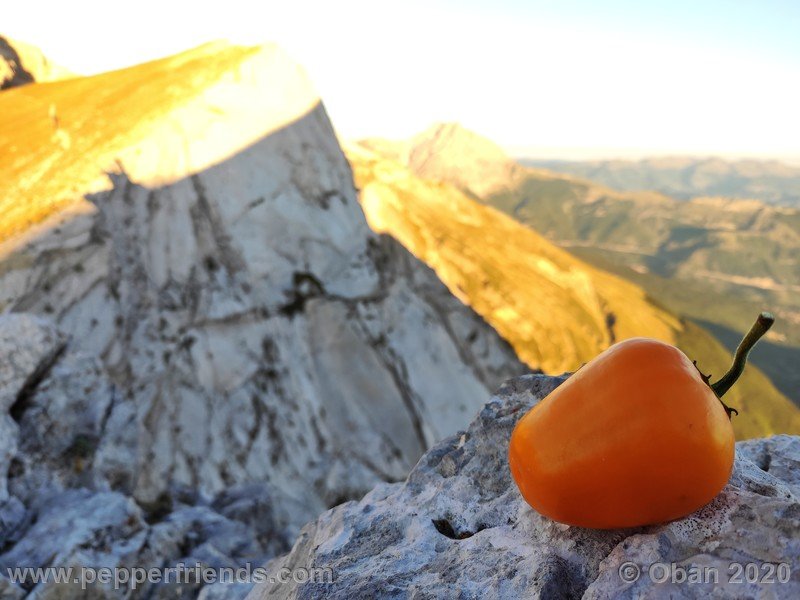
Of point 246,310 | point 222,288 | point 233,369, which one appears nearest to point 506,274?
point 246,310

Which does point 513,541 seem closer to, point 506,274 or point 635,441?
point 635,441

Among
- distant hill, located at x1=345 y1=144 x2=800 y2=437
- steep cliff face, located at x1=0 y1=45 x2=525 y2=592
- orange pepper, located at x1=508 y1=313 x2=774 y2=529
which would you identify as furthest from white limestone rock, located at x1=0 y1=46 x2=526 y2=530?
distant hill, located at x1=345 y1=144 x2=800 y2=437

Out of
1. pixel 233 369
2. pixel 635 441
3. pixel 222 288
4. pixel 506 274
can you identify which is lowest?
pixel 506 274

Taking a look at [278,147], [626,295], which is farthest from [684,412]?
[626,295]

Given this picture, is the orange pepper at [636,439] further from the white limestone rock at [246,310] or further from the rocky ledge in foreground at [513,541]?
the white limestone rock at [246,310]

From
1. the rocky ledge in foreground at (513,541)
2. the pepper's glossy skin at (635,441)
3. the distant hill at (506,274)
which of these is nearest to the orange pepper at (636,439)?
the pepper's glossy skin at (635,441)

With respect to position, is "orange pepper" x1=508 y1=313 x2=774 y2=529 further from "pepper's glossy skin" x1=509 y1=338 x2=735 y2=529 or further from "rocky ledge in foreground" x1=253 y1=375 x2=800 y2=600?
"rocky ledge in foreground" x1=253 y1=375 x2=800 y2=600
